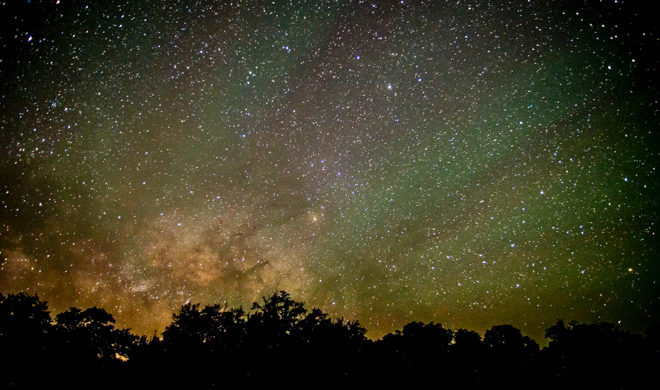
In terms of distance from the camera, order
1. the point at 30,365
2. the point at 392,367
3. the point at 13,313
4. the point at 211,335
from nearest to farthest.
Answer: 1. the point at 30,365
2. the point at 13,313
3. the point at 392,367
4. the point at 211,335

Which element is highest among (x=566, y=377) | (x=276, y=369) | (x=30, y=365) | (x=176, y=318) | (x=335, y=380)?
(x=176, y=318)

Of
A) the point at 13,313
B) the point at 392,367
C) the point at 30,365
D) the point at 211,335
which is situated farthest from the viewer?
the point at 211,335

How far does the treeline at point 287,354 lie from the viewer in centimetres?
953

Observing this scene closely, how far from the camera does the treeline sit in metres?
9.53

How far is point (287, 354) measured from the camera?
34.5 feet

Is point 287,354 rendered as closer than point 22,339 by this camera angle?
No

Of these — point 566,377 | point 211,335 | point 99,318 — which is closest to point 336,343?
point 211,335

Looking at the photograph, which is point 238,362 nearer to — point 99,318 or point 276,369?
point 276,369

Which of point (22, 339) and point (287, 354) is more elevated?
point (22, 339)

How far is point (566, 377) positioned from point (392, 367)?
5.62 metres

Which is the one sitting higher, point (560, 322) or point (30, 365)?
point (30, 365)

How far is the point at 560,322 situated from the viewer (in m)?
12.1

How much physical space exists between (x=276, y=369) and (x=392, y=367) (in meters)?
4.19

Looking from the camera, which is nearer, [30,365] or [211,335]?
[30,365]
